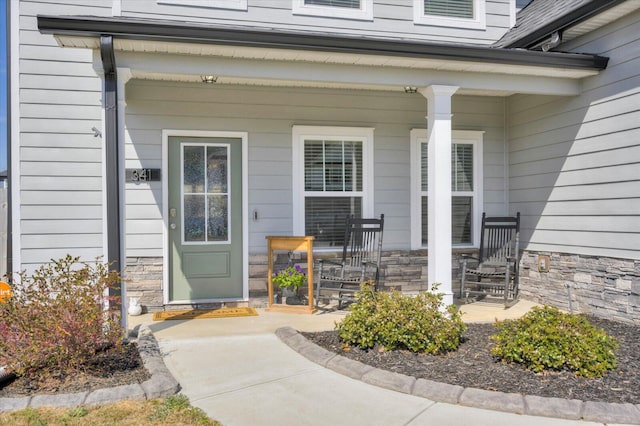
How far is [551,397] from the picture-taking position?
3154 millimetres

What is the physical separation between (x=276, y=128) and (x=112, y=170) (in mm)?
2238

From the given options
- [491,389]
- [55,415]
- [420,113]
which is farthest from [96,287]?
[420,113]

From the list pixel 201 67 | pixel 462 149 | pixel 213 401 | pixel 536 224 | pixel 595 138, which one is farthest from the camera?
pixel 462 149

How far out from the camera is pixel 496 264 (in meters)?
6.37

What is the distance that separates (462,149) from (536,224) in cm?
130

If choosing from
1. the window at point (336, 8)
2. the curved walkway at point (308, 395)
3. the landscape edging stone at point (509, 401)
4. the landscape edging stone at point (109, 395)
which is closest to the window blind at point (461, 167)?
the window at point (336, 8)

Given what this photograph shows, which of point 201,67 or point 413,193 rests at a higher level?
point 201,67

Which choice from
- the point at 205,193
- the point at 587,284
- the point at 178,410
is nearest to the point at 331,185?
the point at 205,193

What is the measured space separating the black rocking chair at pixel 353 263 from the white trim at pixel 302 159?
0.32 meters

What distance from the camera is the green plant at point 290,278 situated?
5855 mm

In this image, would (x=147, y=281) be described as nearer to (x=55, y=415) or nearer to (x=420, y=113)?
(x=55, y=415)

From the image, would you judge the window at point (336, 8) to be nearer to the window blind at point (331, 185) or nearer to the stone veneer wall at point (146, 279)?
the window blind at point (331, 185)

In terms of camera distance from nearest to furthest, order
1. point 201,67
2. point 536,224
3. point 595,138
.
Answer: point 201,67 < point 595,138 < point 536,224

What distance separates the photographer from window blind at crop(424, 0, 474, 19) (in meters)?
6.80
